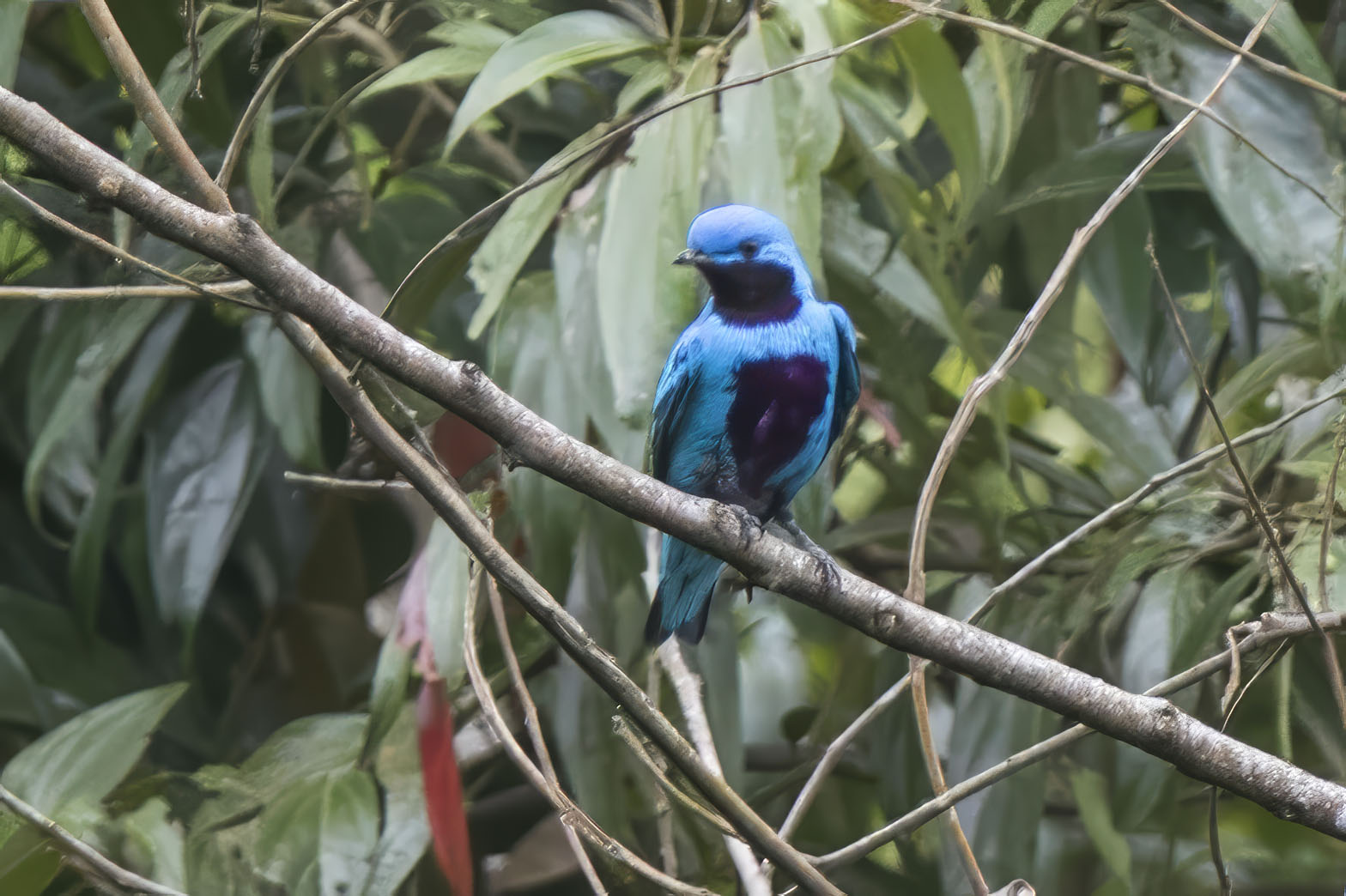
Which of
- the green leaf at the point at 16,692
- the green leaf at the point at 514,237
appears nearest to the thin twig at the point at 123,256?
the green leaf at the point at 514,237

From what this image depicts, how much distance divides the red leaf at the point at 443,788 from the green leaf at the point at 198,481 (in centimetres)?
64

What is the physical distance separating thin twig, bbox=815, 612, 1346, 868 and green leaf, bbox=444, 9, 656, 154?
1.23m

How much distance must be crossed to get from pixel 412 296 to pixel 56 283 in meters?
1.22

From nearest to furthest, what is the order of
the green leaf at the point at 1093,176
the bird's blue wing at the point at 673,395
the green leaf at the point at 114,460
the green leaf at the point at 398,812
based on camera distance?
1. the bird's blue wing at the point at 673,395
2. the green leaf at the point at 398,812
3. the green leaf at the point at 1093,176
4. the green leaf at the point at 114,460

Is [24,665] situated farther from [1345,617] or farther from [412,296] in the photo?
[1345,617]

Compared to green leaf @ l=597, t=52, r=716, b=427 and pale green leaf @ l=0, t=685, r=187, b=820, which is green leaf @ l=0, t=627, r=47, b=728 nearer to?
pale green leaf @ l=0, t=685, r=187, b=820

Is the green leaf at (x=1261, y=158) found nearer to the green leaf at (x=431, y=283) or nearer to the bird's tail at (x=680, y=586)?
the bird's tail at (x=680, y=586)

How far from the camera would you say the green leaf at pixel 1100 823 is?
2.50 meters

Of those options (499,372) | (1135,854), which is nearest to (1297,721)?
(1135,854)

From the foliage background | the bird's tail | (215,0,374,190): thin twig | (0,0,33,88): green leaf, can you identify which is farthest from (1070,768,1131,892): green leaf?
(0,0,33,88): green leaf

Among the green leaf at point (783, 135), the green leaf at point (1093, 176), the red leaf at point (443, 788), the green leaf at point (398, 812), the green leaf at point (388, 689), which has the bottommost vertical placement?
the green leaf at point (398, 812)

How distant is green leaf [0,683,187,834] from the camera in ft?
8.03

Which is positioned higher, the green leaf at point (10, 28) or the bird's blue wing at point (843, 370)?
the green leaf at point (10, 28)

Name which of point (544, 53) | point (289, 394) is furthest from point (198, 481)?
point (544, 53)
